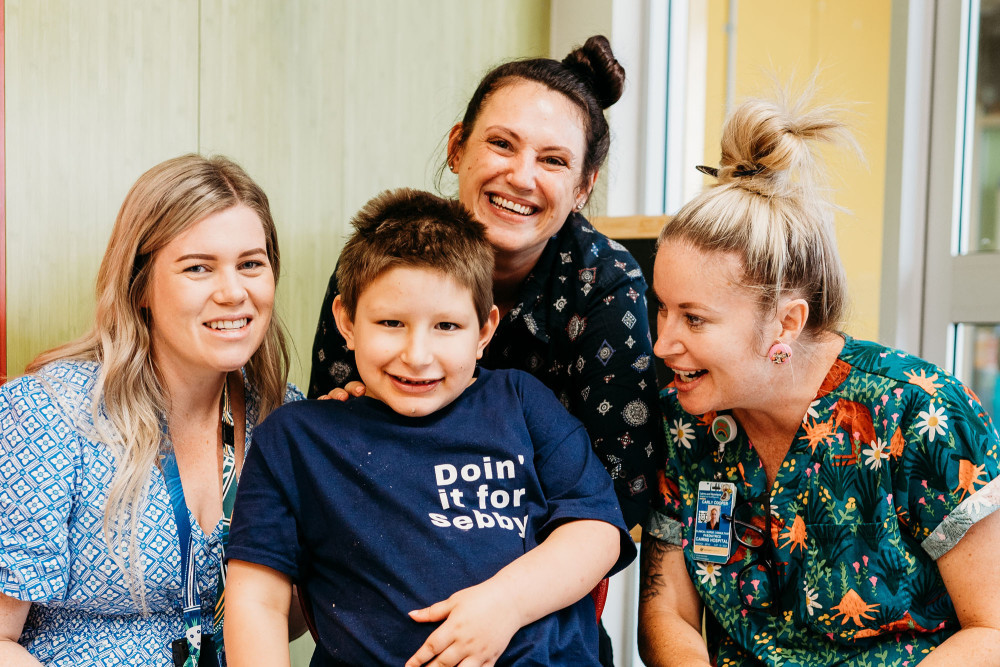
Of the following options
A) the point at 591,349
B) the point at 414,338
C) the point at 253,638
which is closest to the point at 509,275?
the point at 591,349

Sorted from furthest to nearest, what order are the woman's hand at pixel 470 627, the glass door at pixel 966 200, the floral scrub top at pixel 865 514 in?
the glass door at pixel 966 200, the floral scrub top at pixel 865 514, the woman's hand at pixel 470 627

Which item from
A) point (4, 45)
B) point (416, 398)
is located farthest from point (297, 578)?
point (4, 45)

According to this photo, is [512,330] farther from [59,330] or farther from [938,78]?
[938,78]

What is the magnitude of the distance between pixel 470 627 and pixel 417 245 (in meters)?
0.55

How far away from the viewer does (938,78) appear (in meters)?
2.46

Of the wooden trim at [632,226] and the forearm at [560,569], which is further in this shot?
the wooden trim at [632,226]

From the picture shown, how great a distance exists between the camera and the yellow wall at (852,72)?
256 cm

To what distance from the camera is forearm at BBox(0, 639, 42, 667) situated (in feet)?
4.34

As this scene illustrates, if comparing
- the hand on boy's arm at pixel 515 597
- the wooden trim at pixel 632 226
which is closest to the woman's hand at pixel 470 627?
the hand on boy's arm at pixel 515 597

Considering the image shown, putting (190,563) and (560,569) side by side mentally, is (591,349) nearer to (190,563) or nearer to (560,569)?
(560,569)

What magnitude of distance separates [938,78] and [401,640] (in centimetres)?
206

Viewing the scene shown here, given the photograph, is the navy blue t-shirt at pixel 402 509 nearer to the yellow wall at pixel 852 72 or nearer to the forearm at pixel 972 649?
the forearm at pixel 972 649

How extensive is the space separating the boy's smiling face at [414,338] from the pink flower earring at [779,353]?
1.50ft

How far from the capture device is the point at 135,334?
1.55 meters
